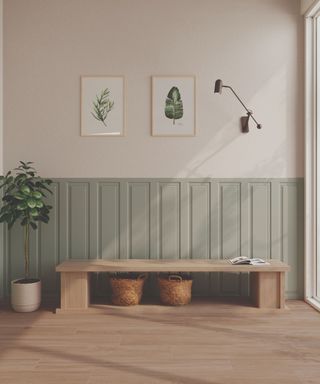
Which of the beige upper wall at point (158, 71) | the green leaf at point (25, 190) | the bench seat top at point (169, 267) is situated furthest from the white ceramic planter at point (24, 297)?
the beige upper wall at point (158, 71)

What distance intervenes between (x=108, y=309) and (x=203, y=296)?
1.05 metres

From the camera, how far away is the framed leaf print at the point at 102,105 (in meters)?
4.81

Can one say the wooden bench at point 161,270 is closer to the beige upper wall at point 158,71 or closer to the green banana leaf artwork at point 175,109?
the beige upper wall at point 158,71

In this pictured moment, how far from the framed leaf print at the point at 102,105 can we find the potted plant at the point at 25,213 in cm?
77

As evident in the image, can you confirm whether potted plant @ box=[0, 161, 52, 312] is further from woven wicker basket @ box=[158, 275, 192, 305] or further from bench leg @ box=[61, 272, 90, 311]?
woven wicker basket @ box=[158, 275, 192, 305]

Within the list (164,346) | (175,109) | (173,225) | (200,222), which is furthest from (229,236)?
(164,346)

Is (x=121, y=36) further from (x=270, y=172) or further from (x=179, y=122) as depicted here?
(x=270, y=172)

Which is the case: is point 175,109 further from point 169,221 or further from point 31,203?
point 31,203

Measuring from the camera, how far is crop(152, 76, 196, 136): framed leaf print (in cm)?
480

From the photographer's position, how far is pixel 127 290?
441 cm

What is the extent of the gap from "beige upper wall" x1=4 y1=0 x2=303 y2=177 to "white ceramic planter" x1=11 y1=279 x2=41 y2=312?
46.8 inches

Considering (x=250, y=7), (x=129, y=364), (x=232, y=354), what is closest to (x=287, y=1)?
(x=250, y=7)

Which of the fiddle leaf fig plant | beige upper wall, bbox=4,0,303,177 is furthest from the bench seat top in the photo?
beige upper wall, bbox=4,0,303,177

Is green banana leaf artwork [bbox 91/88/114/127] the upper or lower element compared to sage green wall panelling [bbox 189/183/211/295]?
upper
